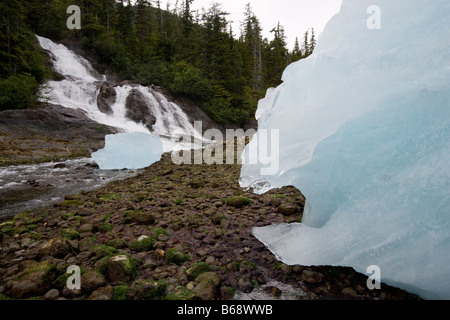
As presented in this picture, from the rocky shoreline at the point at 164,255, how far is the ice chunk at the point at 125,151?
3.51m

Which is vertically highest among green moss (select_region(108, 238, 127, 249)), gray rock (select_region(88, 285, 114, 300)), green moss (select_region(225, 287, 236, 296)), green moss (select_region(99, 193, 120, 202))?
green moss (select_region(99, 193, 120, 202))

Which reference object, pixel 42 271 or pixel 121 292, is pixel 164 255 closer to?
pixel 121 292

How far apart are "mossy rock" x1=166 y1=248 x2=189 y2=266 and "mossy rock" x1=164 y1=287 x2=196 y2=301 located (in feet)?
1.63

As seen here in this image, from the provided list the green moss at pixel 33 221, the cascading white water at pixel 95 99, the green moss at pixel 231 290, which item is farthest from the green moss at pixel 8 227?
the cascading white water at pixel 95 99

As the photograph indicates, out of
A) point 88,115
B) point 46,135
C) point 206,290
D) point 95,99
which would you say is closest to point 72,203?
point 206,290

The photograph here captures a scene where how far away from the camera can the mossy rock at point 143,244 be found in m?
2.97

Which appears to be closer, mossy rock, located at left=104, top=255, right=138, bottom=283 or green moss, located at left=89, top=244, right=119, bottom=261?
mossy rock, located at left=104, top=255, right=138, bottom=283

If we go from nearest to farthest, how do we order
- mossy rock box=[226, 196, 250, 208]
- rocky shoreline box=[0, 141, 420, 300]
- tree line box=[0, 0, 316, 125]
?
rocky shoreline box=[0, 141, 420, 300], mossy rock box=[226, 196, 250, 208], tree line box=[0, 0, 316, 125]

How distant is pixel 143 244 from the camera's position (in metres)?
3.01

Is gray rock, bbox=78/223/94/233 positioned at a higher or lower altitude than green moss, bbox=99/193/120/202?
lower

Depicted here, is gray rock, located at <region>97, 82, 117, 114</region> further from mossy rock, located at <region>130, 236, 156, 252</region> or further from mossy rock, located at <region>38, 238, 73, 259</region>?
mossy rock, located at <region>130, 236, 156, 252</region>

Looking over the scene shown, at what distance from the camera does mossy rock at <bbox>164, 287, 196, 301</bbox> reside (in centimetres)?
208

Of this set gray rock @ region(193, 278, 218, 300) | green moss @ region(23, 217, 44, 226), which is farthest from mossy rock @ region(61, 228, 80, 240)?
gray rock @ region(193, 278, 218, 300)
